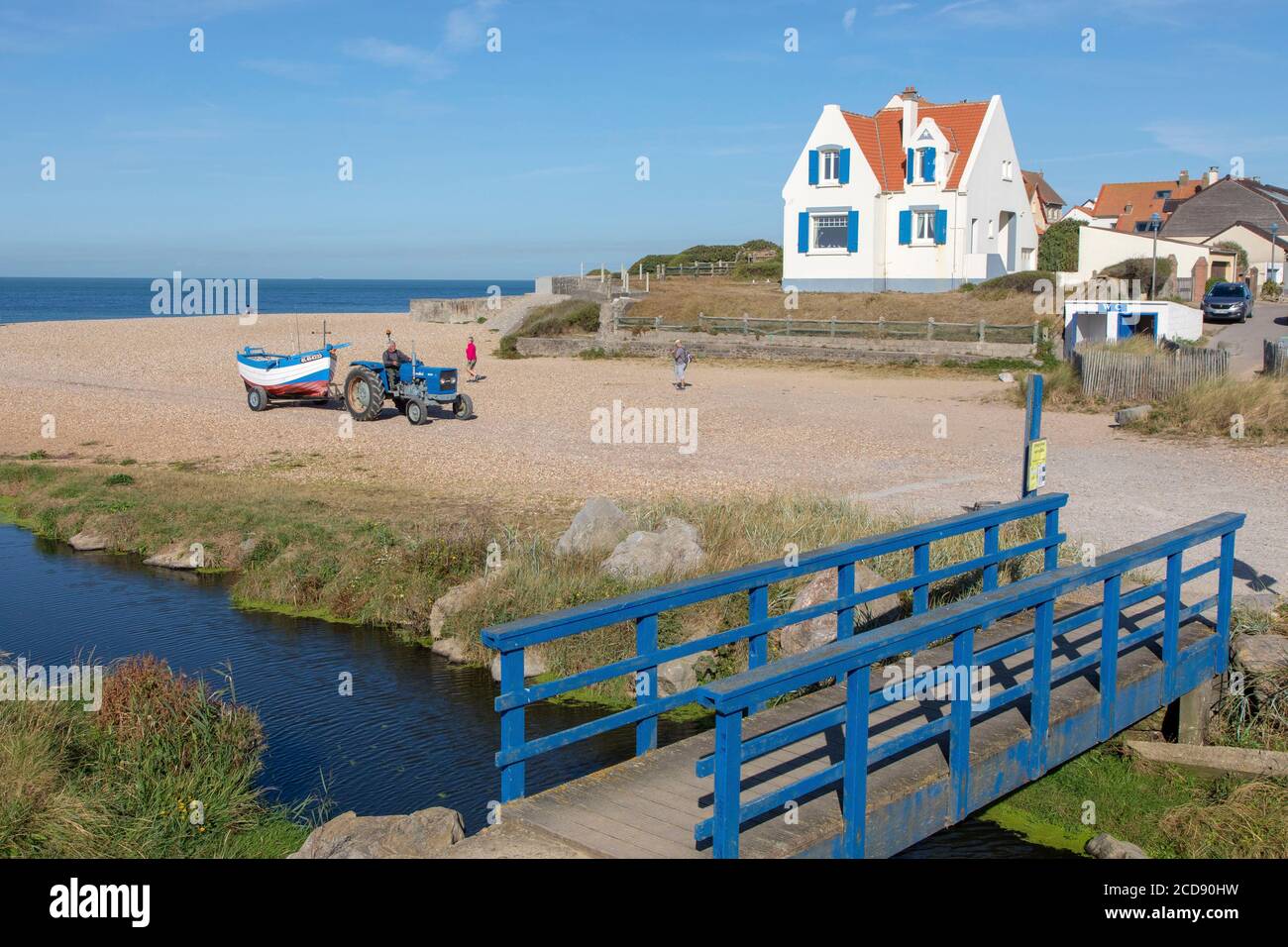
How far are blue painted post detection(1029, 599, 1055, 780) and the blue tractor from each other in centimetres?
1905

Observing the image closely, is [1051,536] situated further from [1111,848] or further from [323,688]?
[323,688]

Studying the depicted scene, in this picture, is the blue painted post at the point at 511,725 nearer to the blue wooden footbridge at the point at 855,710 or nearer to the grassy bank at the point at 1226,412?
the blue wooden footbridge at the point at 855,710

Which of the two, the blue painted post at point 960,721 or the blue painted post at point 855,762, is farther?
the blue painted post at point 960,721

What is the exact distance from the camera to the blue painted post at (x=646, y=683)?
6.83m

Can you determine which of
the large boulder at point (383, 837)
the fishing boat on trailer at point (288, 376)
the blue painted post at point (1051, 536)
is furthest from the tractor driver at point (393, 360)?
the large boulder at point (383, 837)

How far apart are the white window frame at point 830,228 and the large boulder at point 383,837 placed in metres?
40.7

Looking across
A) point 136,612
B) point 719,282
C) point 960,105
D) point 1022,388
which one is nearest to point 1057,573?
point 136,612

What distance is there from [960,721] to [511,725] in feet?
7.53

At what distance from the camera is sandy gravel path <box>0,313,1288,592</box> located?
17.0 meters
